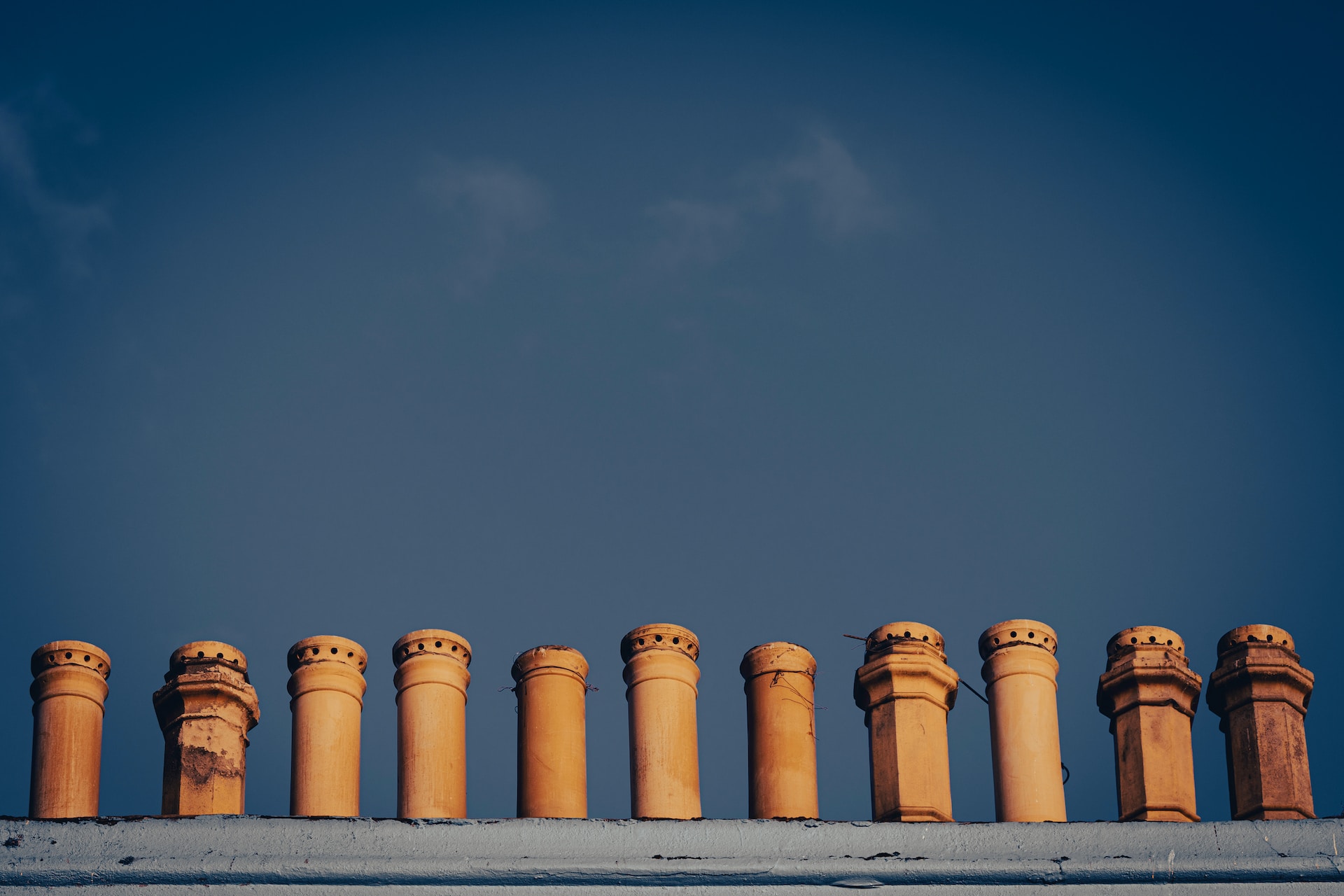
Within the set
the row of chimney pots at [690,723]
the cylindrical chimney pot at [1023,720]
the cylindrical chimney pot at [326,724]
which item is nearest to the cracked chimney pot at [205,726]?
the row of chimney pots at [690,723]

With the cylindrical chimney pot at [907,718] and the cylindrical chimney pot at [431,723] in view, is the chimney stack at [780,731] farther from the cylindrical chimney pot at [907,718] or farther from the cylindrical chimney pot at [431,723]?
the cylindrical chimney pot at [431,723]

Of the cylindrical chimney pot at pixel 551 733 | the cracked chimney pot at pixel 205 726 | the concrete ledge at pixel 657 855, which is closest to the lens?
the concrete ledge at pixel 657 855

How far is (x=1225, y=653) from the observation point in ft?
37.9

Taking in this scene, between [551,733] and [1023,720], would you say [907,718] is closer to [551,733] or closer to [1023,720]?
[1023,720]

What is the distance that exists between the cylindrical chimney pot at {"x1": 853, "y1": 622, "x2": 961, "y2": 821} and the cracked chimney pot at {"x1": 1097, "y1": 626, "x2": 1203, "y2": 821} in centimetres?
91

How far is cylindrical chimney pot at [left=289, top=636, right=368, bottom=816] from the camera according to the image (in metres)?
11.1

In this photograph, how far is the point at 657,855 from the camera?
9.95 m

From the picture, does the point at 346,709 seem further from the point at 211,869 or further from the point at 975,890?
the point at 975,890

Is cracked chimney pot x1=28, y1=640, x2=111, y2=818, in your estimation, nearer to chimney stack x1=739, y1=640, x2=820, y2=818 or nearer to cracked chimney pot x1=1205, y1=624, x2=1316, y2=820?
chimney stack x1=739, y1=640, x2=820, y2=818

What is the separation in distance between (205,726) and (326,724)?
656 millimetres

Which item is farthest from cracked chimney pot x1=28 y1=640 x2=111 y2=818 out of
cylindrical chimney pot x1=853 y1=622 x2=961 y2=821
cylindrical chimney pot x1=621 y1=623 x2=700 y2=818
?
cylindrical chimney pot x1=853 y1=622 x2=961 y2=821

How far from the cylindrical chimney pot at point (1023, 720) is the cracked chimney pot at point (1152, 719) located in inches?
13.2

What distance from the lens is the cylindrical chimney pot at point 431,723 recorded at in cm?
1108

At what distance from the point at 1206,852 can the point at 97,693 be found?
6.07 m
